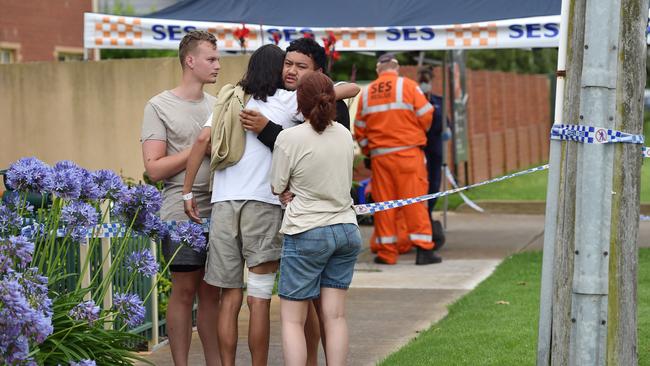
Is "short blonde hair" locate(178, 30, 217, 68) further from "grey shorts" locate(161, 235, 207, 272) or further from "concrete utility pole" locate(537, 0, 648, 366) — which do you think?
"concrete utility pole" locate(537, 0, 648, 366)

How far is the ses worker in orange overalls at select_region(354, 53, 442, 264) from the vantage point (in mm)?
11508

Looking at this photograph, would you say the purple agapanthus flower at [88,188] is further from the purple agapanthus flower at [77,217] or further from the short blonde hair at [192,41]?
the short blonde hair at [192,41]

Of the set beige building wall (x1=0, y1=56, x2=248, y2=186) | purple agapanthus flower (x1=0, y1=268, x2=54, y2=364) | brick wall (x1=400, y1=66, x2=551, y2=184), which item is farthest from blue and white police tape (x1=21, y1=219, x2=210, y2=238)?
brick wall (x1=400, y1=66, x2=551, y2=184)

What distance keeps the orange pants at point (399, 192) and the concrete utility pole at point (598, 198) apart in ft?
21.2

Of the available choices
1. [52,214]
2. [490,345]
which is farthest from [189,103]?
[490,345]

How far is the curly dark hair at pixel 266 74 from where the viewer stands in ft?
19.3

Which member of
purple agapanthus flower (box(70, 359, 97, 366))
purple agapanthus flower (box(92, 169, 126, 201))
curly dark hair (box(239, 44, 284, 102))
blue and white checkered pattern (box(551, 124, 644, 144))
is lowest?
purple agapanthus flower (box(70, 359, 97, 366))

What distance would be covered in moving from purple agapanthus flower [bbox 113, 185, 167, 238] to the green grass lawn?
2088 mm

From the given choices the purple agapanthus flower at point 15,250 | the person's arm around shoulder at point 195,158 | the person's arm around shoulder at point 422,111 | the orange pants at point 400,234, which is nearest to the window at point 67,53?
the orange pants at point 400,234

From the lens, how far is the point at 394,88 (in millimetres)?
11516

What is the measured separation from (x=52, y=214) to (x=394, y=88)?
6.68 m

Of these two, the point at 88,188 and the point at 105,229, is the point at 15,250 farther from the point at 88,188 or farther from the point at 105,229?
the point at 105,229

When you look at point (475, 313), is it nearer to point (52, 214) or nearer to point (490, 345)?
point (490, 345)

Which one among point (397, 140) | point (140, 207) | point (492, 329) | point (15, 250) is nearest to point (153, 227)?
point (140, 207)
